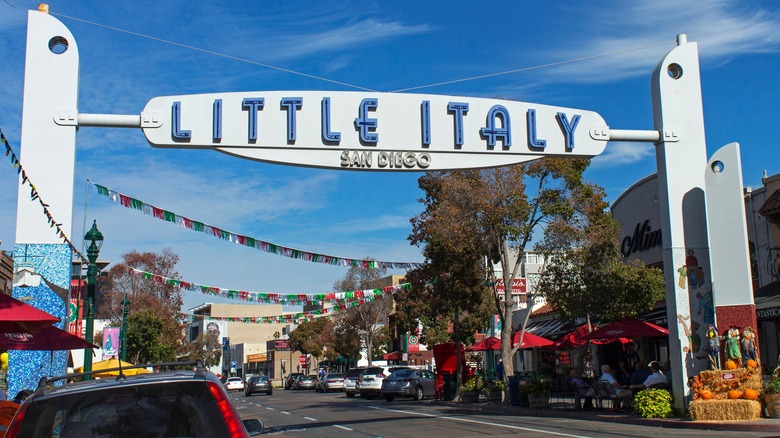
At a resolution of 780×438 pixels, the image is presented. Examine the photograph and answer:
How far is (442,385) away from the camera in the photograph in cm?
3297

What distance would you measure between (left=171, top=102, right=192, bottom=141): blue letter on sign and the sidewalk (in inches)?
469

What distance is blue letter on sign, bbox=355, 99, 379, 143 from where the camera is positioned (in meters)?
16.4

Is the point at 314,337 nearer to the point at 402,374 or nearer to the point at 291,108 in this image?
the point at 402,374

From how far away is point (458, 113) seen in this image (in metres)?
16.9

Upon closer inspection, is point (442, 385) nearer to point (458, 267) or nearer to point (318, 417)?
point (458, 267)

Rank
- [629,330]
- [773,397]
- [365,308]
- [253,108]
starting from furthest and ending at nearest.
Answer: [365,308]
[629,330]
[773,397]
[253,108]

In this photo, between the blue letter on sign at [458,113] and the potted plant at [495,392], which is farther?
the potted plant at [495,392]

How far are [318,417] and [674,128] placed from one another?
1351cm

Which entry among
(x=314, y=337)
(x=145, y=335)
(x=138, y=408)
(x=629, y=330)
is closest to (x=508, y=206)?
(x=629, y=330)

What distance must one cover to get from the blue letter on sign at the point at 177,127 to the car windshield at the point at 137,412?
1106 cm

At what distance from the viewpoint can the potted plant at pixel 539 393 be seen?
24.1 meters

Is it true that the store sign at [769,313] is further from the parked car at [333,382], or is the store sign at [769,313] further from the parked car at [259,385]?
the parked car at [259,385]

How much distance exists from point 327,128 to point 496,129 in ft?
12.0

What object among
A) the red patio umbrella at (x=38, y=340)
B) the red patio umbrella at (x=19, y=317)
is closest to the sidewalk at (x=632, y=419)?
the red patio umbrella at (x=38, y=340)
